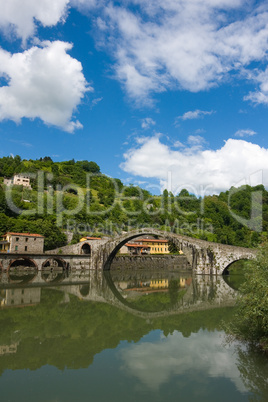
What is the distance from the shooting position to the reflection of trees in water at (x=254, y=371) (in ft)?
23.1

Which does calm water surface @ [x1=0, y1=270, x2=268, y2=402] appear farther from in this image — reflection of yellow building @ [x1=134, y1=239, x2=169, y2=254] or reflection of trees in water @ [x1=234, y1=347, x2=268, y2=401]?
reflection of yellow building @ [x1=134, y1=239, x2=169, y2=254]

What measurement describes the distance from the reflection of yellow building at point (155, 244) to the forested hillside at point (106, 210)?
5.88m

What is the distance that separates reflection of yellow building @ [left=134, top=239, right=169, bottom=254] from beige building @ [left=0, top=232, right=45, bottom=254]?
30.5m

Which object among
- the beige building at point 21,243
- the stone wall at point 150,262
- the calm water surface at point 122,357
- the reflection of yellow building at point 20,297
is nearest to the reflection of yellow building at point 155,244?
the stone wall at point 150,262

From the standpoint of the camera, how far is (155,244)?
2761 inches

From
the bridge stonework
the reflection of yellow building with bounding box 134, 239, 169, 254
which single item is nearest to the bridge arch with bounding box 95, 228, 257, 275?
the bridge stonework

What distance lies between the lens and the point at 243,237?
76.3 m

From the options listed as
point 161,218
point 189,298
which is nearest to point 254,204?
point 161,218

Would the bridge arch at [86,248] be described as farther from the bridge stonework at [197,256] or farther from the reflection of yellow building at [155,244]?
the reflection of yellow building at [155,244]

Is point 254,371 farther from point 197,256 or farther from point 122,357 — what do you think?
point 197,256

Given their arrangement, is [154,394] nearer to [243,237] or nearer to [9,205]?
[9,205]

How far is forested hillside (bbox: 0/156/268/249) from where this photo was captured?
56.0m

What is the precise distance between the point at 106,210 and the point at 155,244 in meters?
23.8

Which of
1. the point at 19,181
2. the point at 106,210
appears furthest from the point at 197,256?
the point at 19,181
